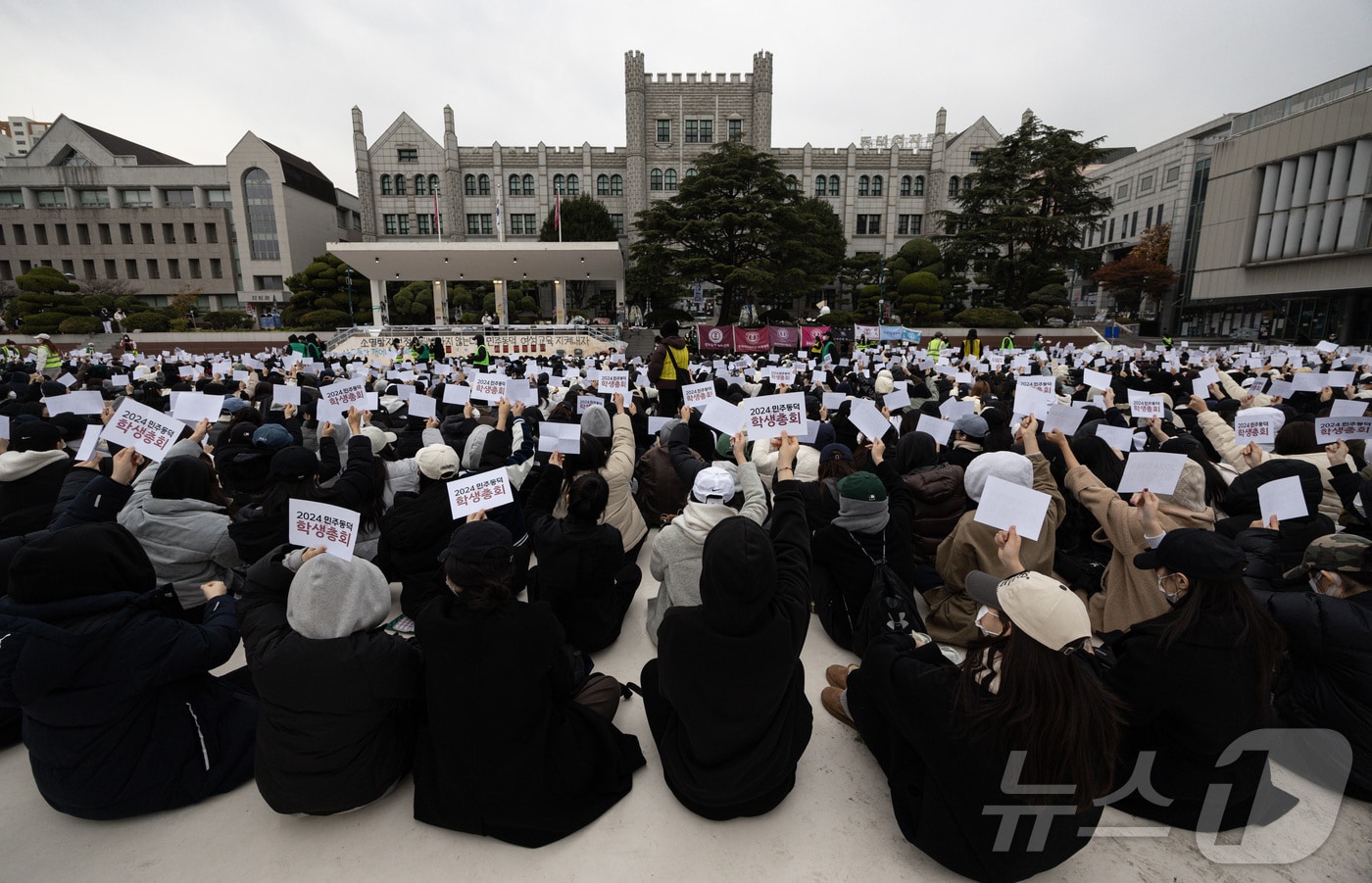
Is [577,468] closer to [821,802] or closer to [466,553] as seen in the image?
[466,553]

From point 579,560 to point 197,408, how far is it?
4057mm

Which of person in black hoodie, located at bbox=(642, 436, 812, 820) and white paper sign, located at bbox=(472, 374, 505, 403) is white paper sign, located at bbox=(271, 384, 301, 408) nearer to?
white paper sign, located at bbox=(472, 374, 505, 403)

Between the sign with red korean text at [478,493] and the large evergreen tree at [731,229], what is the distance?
26444mm

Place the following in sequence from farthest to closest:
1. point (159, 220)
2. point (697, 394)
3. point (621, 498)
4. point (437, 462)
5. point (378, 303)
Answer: point (159, 220) < point (378, 303) < point (697, 394) < point (621, 498) < point (437, 462)

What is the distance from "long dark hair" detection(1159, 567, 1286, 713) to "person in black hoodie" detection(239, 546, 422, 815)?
2.70 meters

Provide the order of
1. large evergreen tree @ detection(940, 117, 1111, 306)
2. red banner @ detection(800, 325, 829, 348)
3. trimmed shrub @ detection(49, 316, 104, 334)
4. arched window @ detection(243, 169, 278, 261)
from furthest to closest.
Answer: arched window @ detection(243, 169, 278, 261)
large evergreen tree @ detection(940, 117, 1111, 306)
trimmed shrub @ detection(49, 316, 104, 334)
red banner @ detection(800, 325, 829, 348)

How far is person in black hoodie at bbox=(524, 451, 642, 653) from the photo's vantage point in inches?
133

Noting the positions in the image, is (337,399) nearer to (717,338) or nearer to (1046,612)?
(1046,612)

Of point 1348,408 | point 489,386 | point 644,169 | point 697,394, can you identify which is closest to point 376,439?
point 489,386

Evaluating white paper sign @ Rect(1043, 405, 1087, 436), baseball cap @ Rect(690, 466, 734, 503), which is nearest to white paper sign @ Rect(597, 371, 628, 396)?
baseball cap @ Rect(690, 466, 734, 503)

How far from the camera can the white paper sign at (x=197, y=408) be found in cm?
508

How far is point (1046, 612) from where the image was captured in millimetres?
1655

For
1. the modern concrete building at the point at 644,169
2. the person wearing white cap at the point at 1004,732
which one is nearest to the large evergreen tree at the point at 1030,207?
the modern concrete building at the point at 644,169

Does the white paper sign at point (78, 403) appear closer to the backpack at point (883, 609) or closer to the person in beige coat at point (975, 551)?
the backpack at point (883, 609)
